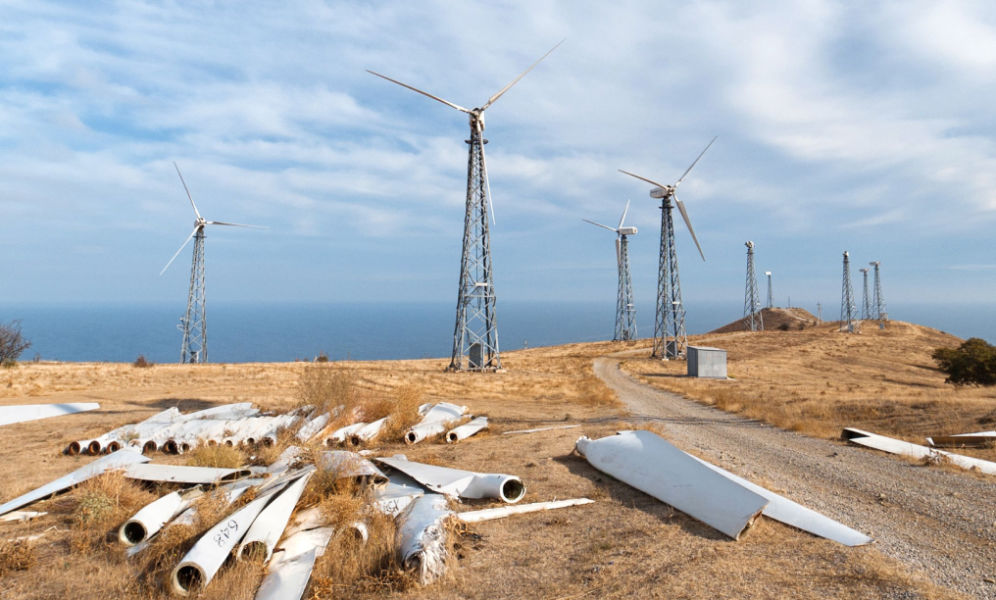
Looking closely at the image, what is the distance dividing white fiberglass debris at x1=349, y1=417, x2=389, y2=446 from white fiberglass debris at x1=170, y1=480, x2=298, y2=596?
6372 millimetres

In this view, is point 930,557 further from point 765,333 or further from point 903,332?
point 903,332

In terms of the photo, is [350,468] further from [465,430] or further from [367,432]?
[465,430]

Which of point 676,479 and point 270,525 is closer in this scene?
point 270,525

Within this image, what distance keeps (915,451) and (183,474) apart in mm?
14870

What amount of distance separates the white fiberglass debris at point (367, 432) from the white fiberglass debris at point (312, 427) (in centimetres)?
93

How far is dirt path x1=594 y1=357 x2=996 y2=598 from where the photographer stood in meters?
6.30

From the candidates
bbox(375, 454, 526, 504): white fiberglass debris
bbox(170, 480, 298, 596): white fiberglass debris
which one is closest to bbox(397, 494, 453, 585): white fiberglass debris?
bbox(375, 454, 526, 504): white fiberglass debris

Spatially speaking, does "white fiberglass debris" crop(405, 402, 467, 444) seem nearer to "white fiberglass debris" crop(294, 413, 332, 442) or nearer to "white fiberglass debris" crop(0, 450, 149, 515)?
"white fiberglass debris" crop(294, 413, 332, 442)

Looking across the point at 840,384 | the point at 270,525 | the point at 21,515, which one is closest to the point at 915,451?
the point at 270,525

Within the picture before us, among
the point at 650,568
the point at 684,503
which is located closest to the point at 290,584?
the point at 650,568

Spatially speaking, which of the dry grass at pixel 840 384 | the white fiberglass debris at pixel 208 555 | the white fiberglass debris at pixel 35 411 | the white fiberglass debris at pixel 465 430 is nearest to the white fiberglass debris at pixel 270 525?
the white fiberglass debris at pixel 208 555

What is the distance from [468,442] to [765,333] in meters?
62.8

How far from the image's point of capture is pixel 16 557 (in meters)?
6.36

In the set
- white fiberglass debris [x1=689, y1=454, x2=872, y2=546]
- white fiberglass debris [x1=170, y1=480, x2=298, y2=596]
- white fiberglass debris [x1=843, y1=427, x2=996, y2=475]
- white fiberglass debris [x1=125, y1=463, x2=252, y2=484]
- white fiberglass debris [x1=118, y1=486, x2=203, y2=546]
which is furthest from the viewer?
white fiberglass debris [x1=843, y1=427, x2=996, y2=475]
